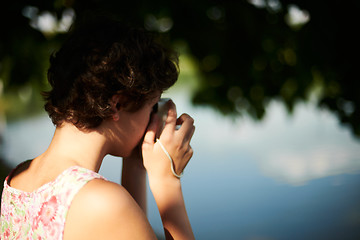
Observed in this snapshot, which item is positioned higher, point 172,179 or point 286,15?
point 286,15

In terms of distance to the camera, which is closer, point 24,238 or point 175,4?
point 24,238

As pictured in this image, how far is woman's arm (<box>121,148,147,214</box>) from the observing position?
1459 millimetres

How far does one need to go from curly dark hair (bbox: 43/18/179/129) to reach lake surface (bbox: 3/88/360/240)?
62.7 inches

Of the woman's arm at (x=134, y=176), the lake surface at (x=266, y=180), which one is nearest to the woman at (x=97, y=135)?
the woman's arm at (x=134, y=176)

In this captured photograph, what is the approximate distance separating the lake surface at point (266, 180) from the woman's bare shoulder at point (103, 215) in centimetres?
184

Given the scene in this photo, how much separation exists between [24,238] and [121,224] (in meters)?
0.33

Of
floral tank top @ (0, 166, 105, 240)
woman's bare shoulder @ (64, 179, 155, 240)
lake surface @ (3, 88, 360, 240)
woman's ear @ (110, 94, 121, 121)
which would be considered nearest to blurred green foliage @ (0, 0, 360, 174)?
lake surface @ (3, 88, 360, 240)

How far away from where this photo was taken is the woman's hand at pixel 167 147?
1.18m

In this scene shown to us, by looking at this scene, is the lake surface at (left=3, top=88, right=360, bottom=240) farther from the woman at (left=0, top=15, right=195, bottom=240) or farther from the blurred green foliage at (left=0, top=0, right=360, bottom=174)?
the woman at (left=0, top=15, right=195, bottom=240)

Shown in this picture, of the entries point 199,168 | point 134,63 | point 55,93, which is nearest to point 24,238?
point 55,93

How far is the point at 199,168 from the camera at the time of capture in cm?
620

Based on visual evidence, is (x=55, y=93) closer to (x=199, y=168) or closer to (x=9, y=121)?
(x=199, y=168)

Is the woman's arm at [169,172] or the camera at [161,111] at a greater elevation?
the camera at [161,111]

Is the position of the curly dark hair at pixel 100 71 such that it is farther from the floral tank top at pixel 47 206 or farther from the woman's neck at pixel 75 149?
the floral tank top at pixel 47 206
